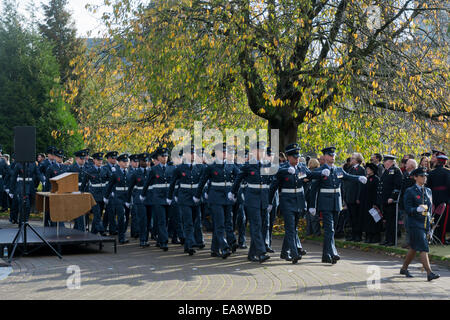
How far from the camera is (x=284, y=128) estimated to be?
62.7 ft

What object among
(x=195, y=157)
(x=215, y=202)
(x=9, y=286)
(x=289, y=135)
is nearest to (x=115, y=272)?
(x=9, y=286)

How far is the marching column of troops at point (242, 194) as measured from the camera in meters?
11.8

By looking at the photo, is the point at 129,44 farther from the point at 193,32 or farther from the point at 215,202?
the point at 215,202

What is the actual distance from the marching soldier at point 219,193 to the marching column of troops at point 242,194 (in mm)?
20

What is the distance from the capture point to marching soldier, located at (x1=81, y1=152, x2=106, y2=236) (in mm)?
16391

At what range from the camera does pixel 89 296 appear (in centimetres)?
862

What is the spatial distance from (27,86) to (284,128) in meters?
26.7

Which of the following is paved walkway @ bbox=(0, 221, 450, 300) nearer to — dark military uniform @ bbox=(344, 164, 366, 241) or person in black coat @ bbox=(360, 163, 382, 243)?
person in black coat @ bbox=(360, 163, 382, 243)

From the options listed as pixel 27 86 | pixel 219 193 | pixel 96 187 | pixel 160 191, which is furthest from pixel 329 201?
pixel 27 86

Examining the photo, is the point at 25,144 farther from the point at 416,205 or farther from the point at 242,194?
the point at 416,205

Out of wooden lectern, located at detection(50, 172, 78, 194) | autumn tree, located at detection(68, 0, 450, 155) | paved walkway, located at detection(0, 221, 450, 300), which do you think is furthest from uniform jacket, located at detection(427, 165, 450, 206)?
wooden lectern, located at detection(50, 172, 78, 194)

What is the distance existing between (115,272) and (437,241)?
7.55m

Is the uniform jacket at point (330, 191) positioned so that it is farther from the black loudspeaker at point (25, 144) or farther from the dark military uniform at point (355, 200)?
the black loudspeaker at point (25, 144)

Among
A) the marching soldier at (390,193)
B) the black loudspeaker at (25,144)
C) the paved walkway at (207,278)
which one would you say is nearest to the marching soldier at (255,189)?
the paved walkway at (207,278)
